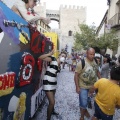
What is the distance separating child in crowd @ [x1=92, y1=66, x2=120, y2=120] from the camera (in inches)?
124

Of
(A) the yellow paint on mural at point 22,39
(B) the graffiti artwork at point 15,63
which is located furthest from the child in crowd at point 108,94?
(A) the yellow paint on mural at point 22,39

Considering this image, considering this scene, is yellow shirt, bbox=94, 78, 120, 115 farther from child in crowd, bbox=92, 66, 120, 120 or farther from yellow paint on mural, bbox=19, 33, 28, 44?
yellow paint on mural, bbox=19, 33, 28, 44

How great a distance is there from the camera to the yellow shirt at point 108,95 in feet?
10.3

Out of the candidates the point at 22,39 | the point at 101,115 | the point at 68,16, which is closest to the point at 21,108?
the point at 22,39

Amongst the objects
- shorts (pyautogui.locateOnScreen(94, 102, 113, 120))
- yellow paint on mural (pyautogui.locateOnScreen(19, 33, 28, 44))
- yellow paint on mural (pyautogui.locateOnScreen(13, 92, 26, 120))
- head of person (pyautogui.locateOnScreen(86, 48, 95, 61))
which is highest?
yellow paint on mural (pyautogui.locateOnScreen(19, 33, 28, 44))

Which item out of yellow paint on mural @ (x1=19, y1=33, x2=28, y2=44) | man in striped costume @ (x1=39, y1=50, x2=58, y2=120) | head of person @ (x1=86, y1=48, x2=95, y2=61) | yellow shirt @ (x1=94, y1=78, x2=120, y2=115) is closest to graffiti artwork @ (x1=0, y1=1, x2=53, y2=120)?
→ yellow paint on mural @ (x1=19, y1=33, x2=28, y2=44)

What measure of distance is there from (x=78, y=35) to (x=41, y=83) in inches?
797

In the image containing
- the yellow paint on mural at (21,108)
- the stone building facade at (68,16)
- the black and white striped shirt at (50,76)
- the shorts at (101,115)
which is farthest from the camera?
the stone building facade at (68,16)

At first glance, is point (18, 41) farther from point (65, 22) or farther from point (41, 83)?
point (65, 22)

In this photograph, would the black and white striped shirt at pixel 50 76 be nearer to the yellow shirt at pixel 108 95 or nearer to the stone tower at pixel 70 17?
the yellow shirt at pixel 108 95

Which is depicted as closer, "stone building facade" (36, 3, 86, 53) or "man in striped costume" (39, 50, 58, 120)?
"man in striped costume" (39, 50, 58, 120)

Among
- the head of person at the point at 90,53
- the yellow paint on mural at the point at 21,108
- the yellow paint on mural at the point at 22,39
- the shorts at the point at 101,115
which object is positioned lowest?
the shorts at the point at 101,115

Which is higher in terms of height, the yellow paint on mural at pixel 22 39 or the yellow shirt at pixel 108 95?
the yellow paint on mural at pixel 22 39

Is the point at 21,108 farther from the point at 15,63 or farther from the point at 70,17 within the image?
the point at 70,17
